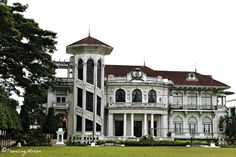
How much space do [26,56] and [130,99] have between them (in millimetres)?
31467

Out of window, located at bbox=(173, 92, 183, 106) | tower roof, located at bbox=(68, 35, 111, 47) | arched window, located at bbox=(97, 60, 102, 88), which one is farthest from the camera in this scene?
window, located at bbox=(173, 92, 183, 106)

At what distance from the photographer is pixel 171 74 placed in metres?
73.2

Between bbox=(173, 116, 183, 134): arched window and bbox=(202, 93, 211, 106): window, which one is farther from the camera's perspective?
bbox=(202, 93, 211, 106): window

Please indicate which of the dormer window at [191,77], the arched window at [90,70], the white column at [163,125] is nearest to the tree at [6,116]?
the arched window at [90,70]

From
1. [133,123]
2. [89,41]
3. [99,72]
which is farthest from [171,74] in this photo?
[89,41]

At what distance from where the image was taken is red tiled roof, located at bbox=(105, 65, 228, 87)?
6938 centimetres

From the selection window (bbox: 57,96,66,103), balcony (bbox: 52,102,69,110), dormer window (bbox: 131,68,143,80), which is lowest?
balcony (bbox: 52,102,69,110)

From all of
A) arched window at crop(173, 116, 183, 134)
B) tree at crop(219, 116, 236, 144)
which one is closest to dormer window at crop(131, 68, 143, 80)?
arched window at crop(173, 116, 183, 134)

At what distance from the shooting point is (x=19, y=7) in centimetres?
3372

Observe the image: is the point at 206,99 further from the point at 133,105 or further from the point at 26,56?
the point at 26,56

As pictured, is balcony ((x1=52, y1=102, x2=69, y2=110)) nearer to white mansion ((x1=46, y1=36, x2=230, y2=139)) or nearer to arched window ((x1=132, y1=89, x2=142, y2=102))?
white mansion ((x1=46, y1=36, x2=230, y2=139))

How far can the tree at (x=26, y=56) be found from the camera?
34500mm

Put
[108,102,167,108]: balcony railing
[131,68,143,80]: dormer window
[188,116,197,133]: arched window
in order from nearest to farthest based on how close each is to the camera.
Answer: [108,102,167,108]: balcony railing
[131,68,143,80]: dormer window
[188,116,197,133]: arched window

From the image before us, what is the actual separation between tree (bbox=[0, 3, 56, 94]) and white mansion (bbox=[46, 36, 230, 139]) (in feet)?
78.6
